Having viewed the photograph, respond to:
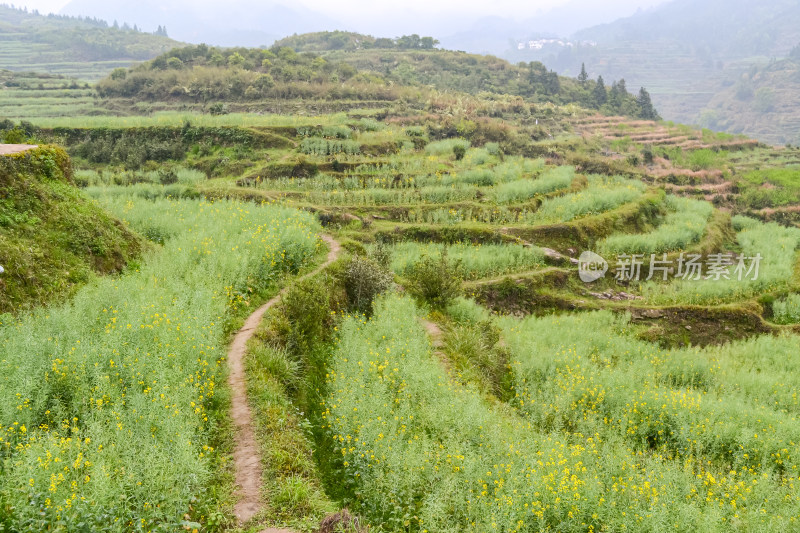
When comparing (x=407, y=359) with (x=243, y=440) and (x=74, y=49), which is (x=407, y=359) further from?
(x=74, y=49)

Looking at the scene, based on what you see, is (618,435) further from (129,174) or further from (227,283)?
(129,174)

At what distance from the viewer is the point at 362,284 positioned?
45.3 feet

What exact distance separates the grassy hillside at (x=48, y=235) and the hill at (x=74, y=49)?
362 feet

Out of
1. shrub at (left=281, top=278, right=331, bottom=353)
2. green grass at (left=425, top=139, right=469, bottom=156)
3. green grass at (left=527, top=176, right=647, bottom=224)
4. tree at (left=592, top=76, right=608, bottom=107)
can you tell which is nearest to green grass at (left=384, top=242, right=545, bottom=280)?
green grass at (left=527, top=176, right=647, bottom=224)

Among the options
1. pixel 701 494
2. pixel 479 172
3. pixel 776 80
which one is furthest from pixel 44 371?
pixel 776 80

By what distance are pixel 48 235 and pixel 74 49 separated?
14917cm

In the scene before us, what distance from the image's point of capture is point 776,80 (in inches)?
6412

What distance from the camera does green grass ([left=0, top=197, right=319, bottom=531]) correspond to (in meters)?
4.95

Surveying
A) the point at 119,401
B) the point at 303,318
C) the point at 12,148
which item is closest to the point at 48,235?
the point at 12,148

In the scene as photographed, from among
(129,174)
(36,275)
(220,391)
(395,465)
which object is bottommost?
(395,465)

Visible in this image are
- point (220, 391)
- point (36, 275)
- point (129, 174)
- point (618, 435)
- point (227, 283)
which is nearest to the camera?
point (220, 391)

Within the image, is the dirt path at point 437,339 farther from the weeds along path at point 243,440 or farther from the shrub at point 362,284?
the weeds along path at point 243,440

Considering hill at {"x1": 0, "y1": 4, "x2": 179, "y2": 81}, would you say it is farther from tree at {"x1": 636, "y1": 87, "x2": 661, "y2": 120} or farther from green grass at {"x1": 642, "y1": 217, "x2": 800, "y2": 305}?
green grass at {"x1": 642, "y1": 217, "x2": 800, "y2": 305}

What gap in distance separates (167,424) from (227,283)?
5283 millimetres
